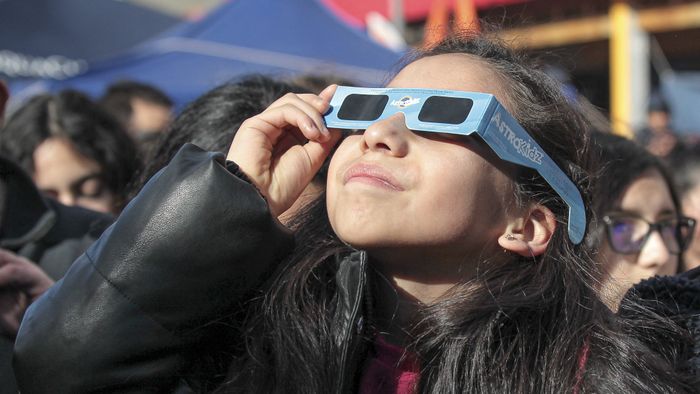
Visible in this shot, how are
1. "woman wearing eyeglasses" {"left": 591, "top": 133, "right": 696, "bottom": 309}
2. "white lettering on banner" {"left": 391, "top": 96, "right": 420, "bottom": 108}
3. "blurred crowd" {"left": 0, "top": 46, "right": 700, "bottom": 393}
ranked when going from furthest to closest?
"woman wearing eyeglasses" {"left": 591, "top": 133, "right": 696, "bottom": 309} < "blurred crowd" {"left": 0, "top": 46, "right": 700, "bottom": 393} < "white lettering on banner" {"left": 391, "top": 96, "right": 420, "bottom": 108}

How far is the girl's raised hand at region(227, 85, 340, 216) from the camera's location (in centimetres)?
152

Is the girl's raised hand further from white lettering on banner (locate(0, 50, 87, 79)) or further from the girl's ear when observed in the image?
white lettering on banner (locate(0, 50, 87, 79))

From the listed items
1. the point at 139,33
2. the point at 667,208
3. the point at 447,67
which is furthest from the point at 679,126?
the point at 139,33

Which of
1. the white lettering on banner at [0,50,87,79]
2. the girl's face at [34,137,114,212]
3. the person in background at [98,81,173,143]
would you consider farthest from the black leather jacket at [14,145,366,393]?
the white lettering on banner at [0,50,87,79]

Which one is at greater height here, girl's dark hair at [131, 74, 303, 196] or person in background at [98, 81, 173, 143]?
girl's dark hair at [131, 74, 303, 196]

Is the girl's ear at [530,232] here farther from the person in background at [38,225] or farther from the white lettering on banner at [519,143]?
the person in background at [38,225]

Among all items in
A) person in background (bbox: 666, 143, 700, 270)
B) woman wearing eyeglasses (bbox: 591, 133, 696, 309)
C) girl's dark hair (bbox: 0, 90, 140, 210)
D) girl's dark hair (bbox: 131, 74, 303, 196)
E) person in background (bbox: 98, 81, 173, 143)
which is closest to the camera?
girl's dark hair (bbox: 131, 74, 303, 196)

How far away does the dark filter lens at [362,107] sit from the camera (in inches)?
57.0

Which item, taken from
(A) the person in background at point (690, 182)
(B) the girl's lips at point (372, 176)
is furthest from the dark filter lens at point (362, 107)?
(A) the person in background at point (690, 182)

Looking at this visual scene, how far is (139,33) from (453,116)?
282 inches

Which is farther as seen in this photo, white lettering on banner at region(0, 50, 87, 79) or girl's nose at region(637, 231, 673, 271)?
white lettering on banner at region(0, 50, 87, 79)

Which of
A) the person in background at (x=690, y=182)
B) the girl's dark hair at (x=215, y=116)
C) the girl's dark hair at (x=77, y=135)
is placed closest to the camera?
the girl's dark hair at (x=215, y=116)

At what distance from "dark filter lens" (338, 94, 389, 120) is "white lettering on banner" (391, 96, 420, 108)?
0.08ft

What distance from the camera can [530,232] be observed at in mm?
1555
